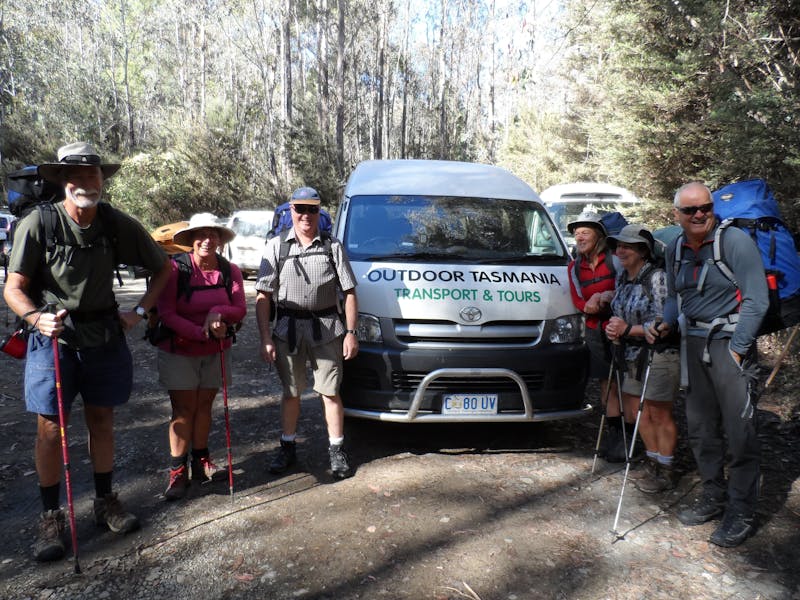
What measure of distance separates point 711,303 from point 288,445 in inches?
120

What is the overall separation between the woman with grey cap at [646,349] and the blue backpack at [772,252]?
2.25 ft

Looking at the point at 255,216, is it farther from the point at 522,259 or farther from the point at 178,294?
the point at 178,294

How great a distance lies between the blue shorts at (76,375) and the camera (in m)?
3.33

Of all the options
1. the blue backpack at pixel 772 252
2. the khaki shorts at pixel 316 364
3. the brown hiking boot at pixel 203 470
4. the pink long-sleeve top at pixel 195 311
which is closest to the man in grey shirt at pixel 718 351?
the blue backpack at pixel 772 252

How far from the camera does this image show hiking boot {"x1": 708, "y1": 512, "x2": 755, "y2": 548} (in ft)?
11.5

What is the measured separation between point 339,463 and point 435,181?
2838 mm

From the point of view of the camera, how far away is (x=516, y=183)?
6012mm

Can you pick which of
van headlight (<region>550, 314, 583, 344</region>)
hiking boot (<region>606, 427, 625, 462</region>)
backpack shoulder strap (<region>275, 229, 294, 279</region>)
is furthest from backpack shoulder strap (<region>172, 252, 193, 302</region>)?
hiking boot (<region>606, 427, 625, 462</region>)

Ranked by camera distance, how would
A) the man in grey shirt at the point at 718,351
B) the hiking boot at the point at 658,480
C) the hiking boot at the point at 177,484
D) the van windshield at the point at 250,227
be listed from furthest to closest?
the van windshield at the point at 250,227
the hiking boot at the point at 658,480
the hiking boot at the point at 177,484
the man in grey shirt at the point at 718,351

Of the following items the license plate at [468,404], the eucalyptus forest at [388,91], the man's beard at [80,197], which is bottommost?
the license plate at [468,404]

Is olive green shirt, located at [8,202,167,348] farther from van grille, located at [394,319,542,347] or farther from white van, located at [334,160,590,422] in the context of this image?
van grille, located at [394,319,542,347]

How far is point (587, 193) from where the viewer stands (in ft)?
43.0

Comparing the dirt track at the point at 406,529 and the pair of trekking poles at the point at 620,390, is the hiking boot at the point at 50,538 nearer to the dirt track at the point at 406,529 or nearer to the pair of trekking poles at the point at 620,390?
the dirt track at the point at 406,529

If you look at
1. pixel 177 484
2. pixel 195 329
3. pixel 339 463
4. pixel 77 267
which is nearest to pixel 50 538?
pixel 177 484
